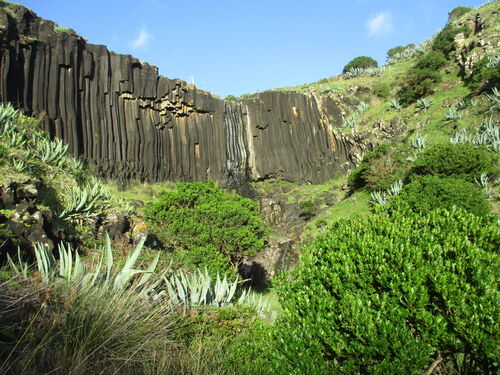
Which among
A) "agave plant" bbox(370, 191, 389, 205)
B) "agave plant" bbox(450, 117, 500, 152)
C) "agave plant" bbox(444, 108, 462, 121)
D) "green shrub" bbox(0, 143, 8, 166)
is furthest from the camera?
"agave plant" bbox(444, 108, 462, 121)

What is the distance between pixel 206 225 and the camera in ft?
52.1

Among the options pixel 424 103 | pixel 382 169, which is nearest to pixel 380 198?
pixel 382 169

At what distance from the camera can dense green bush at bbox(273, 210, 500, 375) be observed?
458 cm

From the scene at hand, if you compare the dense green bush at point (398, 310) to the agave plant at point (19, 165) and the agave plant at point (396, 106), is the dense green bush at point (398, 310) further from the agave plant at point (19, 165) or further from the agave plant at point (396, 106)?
the agave plant at point (396, 106)

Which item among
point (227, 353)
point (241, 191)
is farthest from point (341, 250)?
point (241, 191)

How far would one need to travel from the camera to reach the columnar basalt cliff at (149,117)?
2250 cm

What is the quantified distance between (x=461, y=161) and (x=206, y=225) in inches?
488

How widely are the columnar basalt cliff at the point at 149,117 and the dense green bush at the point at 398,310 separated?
21715mm

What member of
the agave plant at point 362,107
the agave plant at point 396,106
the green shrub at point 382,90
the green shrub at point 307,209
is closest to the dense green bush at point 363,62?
the green shrub at point 382,90

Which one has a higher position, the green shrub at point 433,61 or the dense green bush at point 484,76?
the green shrub at point 433,61

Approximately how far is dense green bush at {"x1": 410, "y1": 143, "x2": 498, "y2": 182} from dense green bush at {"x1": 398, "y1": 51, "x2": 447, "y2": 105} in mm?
14153

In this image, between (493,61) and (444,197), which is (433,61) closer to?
(493,61)

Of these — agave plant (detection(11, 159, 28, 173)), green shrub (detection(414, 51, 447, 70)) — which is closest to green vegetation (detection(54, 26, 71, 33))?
agave plant (detection(11, 159, 28, 173))

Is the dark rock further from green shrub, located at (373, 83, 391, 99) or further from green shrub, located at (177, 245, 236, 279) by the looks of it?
green shrub, located at (373, 83, 391, 99)
